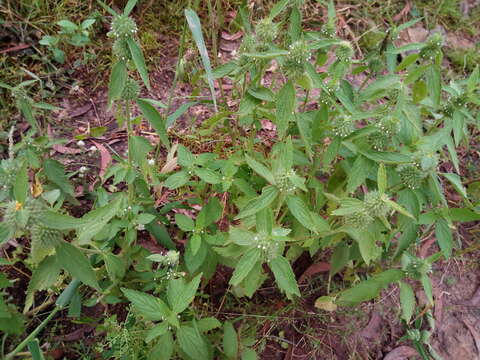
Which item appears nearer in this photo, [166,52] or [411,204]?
[411,204]

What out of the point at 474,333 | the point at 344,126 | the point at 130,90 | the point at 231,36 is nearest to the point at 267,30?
the point at 344,126

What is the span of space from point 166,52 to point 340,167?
2092 mm

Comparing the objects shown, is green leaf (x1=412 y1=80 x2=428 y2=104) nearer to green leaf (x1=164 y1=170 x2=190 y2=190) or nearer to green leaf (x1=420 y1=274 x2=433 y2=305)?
green leaf (x1=420 y1=274 x2=433 y2=305)

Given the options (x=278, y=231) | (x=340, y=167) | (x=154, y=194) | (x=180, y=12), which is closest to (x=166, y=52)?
(x=180, y=12)

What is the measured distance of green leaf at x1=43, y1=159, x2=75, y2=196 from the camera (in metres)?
2.15

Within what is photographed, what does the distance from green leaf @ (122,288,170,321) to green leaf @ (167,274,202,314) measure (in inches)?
1.7

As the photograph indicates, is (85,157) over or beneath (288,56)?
beneath

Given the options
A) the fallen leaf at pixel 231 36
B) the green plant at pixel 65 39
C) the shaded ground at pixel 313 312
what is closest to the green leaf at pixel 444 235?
the shaded ground at pixel 313 312

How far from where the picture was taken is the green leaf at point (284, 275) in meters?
1.62

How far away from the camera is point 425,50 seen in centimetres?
210

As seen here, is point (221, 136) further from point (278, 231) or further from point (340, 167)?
point (278, 231)

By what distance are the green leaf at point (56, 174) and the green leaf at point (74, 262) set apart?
0.79 metres

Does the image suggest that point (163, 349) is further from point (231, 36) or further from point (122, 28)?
point (231, 36)

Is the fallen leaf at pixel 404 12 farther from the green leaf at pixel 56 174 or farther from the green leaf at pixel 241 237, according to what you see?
the green leaf at pixel 56 174
